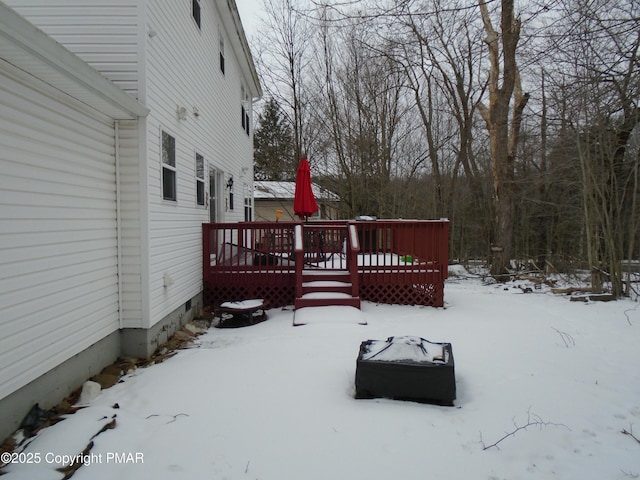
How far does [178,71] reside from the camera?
5.90 meters

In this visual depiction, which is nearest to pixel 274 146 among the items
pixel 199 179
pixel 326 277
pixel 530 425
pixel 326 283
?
pixel 199 179

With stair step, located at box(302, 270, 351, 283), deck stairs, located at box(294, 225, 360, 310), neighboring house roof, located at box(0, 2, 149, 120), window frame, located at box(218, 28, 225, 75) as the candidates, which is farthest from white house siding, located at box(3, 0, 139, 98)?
window frame, located at box(218, 28, 225, 75)

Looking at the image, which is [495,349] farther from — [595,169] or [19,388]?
[595,169]

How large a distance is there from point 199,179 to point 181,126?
131cm

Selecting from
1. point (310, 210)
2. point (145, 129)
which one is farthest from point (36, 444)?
point (310, 210)

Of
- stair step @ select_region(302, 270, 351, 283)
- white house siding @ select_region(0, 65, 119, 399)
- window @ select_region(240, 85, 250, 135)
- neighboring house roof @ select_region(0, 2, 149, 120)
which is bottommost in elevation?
stair step @ select_region(302, 270, 351, 283)

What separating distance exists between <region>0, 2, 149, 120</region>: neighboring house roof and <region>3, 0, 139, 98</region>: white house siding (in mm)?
695

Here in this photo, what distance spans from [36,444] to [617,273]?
9.27 metres

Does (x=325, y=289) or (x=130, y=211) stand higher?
(x=130, y=211)

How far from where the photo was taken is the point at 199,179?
718cm

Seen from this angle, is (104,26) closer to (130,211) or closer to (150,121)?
(150,121)

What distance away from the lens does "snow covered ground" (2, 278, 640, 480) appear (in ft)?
8.14

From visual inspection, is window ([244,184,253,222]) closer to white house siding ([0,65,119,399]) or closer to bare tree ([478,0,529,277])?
bare tree ([478,0,529,277])

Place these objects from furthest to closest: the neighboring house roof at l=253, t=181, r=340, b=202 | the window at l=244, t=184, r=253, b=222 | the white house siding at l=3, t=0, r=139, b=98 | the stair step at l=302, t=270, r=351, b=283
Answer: the neighboring house roof at l=253, t=181, r=340, b=202 → the window at l=244, t=184, r=253, b=222 → the stair step at l=302, t=270, r=351, b=283 → the white house siding at l=3, t=0, r=139, b=98
